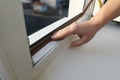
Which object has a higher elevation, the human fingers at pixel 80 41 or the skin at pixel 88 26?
the skin at pixel 88 26

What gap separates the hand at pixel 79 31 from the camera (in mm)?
485

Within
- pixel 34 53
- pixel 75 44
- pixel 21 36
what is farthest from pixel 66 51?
pixel 21 36

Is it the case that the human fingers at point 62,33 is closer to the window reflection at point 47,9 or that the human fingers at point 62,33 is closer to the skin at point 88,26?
the skin at point 88,26

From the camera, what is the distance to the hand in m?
0.48

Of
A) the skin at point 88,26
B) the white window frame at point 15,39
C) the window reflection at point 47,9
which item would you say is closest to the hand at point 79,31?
the skin at point 88,26

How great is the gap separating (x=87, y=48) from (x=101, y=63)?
99 mm

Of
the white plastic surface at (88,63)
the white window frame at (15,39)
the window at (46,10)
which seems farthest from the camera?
the window at (46,10)

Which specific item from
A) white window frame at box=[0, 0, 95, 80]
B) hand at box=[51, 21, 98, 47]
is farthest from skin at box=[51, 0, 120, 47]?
white window frame at box=[0, 0, 95, 80]

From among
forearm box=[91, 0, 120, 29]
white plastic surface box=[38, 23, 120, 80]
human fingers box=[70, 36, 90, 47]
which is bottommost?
white plastic surface box=[38, 23, 120, 80]

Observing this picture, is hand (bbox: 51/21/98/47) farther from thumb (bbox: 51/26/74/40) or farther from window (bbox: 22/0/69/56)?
window (bbox: 22/0/69/56)

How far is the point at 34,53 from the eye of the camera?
15.6 inches

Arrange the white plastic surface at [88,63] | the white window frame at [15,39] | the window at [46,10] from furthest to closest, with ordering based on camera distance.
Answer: the window at [46,10] < the white plastic surface at [88,63] < the white window frame at [15,39]

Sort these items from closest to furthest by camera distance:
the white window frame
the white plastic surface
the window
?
the white window frame
the white plastic surface
the window

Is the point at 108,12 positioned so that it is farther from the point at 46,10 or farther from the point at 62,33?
the point at 46,10
